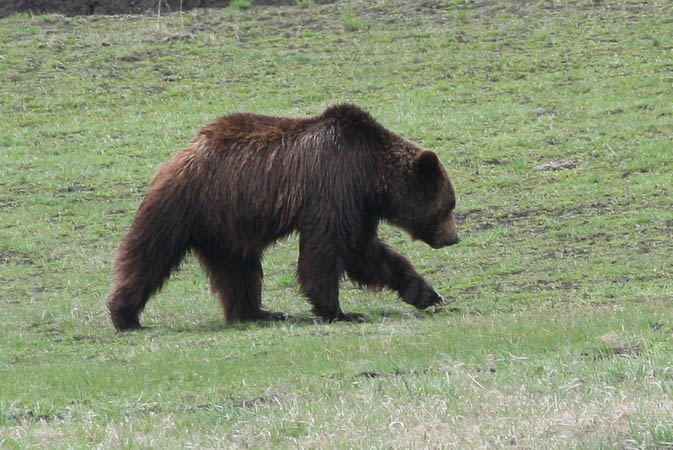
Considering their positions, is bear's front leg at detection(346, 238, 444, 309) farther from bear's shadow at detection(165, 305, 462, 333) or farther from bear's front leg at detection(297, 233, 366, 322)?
bear's front leg at detection(297, 233, 366, 322)

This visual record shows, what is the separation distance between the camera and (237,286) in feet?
43.0

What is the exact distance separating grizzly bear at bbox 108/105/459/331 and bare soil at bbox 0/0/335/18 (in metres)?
22.6

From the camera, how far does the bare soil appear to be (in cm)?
3488

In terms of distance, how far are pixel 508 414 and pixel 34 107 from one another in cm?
2008

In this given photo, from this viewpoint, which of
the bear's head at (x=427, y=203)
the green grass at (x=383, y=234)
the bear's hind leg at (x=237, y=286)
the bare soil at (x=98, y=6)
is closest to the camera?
the green grass at (x=383, y=234)

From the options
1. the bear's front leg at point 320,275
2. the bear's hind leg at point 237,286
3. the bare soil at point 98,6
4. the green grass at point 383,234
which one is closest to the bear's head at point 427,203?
the green grass at point 383,234

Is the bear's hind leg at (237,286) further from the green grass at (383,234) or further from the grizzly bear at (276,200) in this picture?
the green grass at (383,234)

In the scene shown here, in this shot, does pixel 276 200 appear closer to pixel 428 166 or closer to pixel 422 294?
pixel 428 166

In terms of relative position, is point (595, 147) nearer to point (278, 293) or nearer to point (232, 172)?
point (278, 293)

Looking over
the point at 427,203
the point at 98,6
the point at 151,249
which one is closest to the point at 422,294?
the point at 427,203

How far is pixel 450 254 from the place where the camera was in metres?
16.0

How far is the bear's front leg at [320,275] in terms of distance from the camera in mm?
12453

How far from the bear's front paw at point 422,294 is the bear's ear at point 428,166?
1143mm

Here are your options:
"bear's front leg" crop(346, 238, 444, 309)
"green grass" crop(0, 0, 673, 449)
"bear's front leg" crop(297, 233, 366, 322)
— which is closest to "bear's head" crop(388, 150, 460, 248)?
"bear's front leg" crop(346, 238, 444, 309)
